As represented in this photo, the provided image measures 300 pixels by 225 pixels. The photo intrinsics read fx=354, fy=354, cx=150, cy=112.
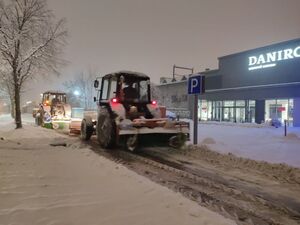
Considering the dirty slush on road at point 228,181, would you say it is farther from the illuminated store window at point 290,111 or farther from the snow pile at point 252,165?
the illuminated store window at point 290,111

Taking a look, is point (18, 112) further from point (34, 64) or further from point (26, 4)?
point (26, 4)

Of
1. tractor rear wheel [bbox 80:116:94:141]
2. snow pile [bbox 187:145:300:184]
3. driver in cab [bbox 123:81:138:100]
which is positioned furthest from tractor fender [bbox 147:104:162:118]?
tractor rear wheel [bbox 80:116:94:141]

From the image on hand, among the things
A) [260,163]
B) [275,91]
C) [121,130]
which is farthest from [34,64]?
[275,91]

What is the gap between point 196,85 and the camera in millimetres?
13695

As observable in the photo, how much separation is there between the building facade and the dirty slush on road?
27.8 m

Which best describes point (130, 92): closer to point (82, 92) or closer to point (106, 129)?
point (106, 129)

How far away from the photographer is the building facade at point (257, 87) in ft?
125

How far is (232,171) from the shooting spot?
8977 mm

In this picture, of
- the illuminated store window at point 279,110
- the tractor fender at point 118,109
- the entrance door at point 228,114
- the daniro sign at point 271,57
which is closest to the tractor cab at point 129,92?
the tractor fender at point 118,109

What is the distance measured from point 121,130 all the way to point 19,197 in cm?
625

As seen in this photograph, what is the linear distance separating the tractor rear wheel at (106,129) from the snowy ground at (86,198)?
3.61 m

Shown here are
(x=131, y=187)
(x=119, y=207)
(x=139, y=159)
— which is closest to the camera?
(x=119, y=207)

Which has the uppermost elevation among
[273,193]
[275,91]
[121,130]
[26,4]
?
[26,4]

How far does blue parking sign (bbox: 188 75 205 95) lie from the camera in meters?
13.5
